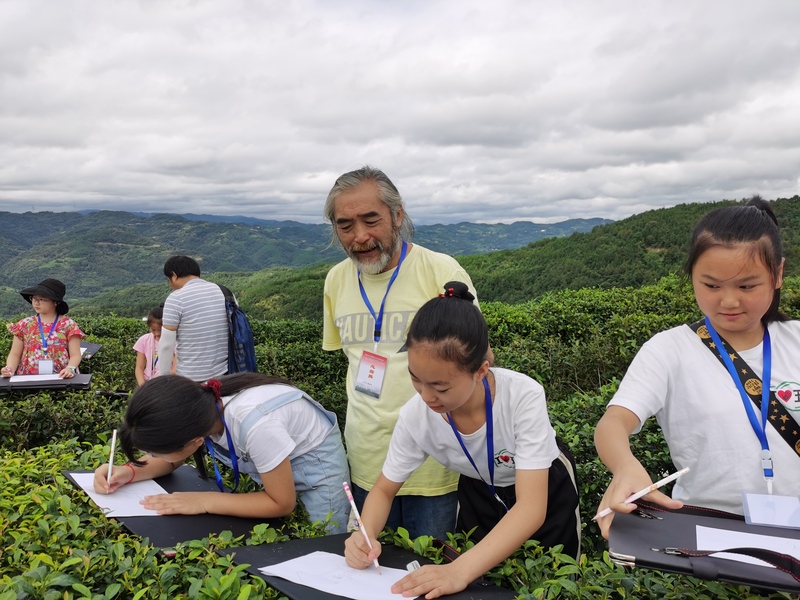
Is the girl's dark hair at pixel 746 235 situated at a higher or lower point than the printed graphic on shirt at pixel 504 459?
higher

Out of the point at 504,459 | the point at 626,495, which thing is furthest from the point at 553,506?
the point at 626,495

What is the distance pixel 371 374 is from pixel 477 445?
0.64m

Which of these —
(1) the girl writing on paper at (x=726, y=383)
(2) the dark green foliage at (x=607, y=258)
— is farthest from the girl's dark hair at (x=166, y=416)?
(2) the dark green foliage at (x=607, y=258)

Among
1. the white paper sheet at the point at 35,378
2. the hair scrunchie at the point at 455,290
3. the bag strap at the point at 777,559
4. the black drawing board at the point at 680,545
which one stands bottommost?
the white paper sheet at the point at 35,378

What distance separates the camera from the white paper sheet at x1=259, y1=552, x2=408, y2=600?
140cm

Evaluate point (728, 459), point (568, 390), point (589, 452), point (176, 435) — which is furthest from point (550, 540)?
point (568, 390)

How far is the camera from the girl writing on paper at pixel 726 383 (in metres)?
1.49

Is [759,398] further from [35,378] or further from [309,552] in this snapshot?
[35,378]

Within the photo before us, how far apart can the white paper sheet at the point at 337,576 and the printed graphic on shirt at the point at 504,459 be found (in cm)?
50

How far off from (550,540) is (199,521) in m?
1.21

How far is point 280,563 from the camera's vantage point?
153 cm

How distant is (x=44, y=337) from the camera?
5070 millimetres

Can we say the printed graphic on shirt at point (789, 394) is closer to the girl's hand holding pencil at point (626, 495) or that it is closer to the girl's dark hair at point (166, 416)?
the girl's hand holding pencil at point (626, 495)

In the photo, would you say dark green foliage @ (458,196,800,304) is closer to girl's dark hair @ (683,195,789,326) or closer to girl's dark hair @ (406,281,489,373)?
girl's dark hair @ (683,195,789,326)
